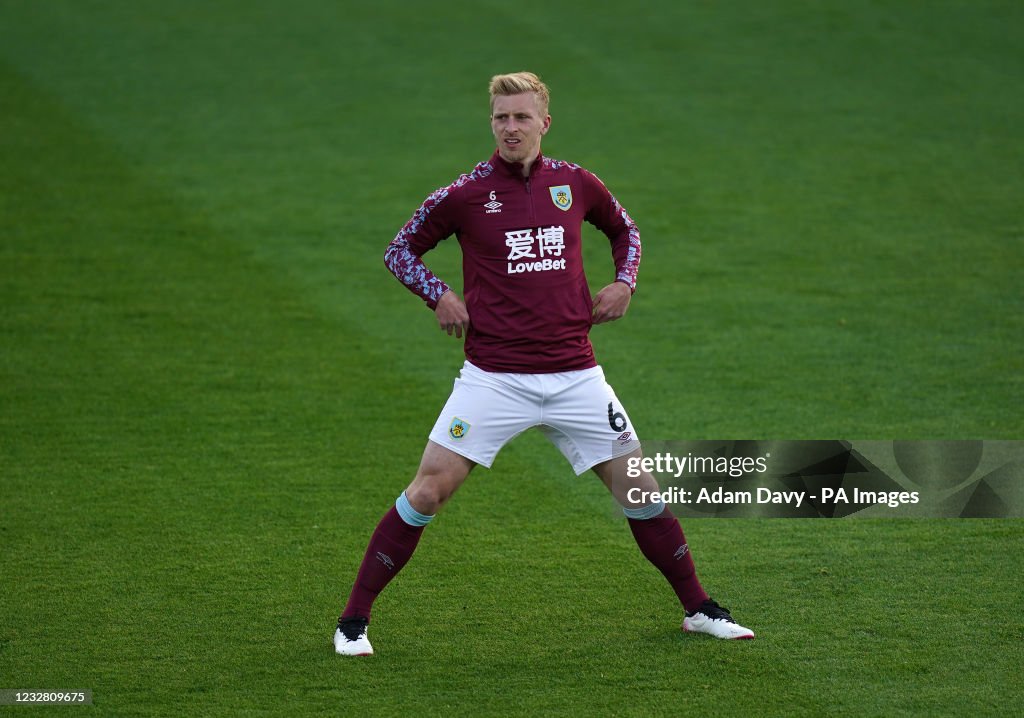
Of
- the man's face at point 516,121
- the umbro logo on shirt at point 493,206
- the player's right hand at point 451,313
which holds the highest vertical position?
the man's face at point 516,121

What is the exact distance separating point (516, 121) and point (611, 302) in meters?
0.75

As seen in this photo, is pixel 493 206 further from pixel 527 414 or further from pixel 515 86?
pixel 527 414

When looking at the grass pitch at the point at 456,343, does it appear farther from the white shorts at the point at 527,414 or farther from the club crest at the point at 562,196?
the club crest at the point at 562,196

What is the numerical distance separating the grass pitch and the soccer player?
1.76 feet

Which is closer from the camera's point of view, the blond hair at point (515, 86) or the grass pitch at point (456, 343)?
the blond hair at point (515, 86)

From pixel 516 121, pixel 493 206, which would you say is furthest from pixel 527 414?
pixel 516 121

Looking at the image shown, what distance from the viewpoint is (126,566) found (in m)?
5.45

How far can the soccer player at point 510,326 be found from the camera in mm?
4645

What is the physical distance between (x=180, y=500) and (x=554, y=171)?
104 inches

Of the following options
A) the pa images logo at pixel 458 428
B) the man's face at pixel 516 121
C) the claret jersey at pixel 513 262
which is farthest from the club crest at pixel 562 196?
the pa images logo at pixel 458 428

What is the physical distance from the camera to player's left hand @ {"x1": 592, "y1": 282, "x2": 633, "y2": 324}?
187 inches

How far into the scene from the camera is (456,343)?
859 cm

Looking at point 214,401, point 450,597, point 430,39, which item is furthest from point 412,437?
point 430,39

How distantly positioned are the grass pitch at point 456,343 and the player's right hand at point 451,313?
3.96 feet
